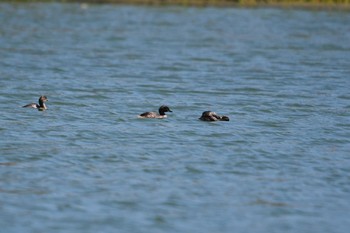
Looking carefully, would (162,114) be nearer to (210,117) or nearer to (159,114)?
(159,114)

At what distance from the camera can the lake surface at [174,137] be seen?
43.3 feet

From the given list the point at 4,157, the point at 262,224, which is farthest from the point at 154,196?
the point at 4,157

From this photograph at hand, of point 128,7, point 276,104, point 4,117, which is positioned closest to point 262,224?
point 4,117

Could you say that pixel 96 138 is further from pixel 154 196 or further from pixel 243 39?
pixel 243 39

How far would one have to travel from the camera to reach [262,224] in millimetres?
12805

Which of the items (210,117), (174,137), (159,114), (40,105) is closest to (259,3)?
(40,105)

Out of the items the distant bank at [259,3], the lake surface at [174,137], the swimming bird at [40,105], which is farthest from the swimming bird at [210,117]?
the distant bank at [259,3]

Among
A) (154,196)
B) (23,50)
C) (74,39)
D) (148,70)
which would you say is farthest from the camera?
(74,39)

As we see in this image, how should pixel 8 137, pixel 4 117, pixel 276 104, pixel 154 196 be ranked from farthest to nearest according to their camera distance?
pixel 276 104, pixel 4 117, pixel 8 137, pixel 154 196

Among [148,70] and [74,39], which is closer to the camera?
[148,70]

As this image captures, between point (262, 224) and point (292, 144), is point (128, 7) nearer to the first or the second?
point (292, 144)

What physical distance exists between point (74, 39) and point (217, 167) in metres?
25.9

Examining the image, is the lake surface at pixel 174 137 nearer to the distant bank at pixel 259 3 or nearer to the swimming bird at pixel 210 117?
the swimming bird at pixel 210 117

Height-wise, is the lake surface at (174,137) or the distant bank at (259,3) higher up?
the distant bank at (259,3)
